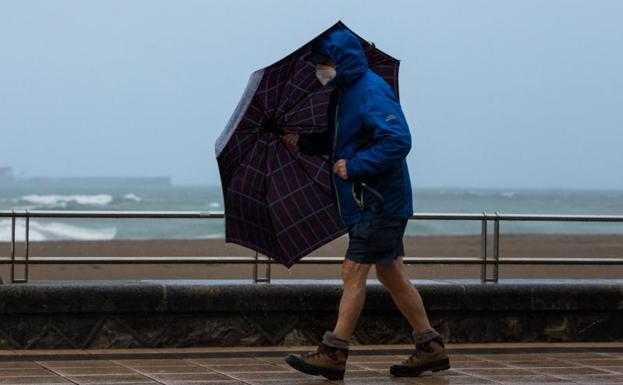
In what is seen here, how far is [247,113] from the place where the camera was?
7406 mm

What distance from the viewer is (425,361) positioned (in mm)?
7270

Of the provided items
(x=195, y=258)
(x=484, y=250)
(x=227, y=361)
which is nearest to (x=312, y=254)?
(x=484, y=250)

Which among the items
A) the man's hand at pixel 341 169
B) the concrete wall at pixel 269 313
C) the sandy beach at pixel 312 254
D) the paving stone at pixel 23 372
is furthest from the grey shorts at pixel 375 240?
the sandy beach at pixel 312 254

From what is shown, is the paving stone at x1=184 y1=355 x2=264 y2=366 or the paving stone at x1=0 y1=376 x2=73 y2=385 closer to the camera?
the paving stone at x1=0 y1=376 x2=73 y2=385

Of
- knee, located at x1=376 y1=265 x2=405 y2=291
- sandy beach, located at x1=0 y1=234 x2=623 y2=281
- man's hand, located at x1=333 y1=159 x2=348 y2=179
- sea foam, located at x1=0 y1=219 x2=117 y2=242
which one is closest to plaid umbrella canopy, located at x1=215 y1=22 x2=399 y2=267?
knee, located at x1=376 y1=265 x2=405 y2=291

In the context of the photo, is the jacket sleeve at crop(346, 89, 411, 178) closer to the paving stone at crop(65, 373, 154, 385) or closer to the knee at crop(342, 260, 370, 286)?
the knee at crop(342, 260, 370, 286)

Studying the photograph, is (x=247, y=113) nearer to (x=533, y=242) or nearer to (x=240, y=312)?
(x=240, y=312)

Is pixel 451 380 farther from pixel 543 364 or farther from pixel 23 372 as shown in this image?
pixel 23 372

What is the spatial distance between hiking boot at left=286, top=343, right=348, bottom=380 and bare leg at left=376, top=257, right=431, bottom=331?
0.46 m

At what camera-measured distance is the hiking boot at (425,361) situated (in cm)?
728

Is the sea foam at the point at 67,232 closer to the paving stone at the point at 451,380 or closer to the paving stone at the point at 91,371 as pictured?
the paving stone at the point at 91,371

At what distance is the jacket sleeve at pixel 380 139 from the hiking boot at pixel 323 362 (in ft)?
3.13

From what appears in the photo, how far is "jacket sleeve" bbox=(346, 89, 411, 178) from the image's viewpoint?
270 inches

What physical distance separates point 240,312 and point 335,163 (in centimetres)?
178
